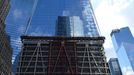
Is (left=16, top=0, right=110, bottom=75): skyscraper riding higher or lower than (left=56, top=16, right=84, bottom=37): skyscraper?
lower

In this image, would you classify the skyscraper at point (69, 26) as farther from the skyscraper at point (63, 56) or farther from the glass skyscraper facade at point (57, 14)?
the skyscraper at point (63, 56)

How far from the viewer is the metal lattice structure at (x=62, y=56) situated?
95.4 metres

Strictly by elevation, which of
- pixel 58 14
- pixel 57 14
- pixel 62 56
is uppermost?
pixel 58 14

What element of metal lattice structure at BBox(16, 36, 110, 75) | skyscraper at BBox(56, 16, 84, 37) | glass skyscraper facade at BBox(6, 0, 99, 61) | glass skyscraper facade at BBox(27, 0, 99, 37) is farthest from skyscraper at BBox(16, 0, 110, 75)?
skyscraper at BBox(56, 16, 84, 37)

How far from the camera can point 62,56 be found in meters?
99.8

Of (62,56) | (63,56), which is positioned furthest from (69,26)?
(62,56)

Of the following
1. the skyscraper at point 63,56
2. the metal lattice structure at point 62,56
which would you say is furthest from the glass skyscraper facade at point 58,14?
the metal lattice structure at point 62,56

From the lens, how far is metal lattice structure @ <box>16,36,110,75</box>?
9541cm

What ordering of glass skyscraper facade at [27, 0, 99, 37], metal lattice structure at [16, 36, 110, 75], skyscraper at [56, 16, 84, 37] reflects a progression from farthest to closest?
skyscraper at [56, 16, 84, 37]
glass skyscraper facade at [27, 0, 99, 37]
metal lattice structure at [16, 36, 110, 75]

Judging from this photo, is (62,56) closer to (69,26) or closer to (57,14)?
(69,26)

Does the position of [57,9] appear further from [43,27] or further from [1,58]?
[1,58]

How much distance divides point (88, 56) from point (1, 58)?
135 ft

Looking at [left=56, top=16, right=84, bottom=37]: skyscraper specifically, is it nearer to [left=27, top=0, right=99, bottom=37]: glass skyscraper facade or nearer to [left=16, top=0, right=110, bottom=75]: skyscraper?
[left=27, top=0, right=99, bottom=37]: glass skyscraper facade

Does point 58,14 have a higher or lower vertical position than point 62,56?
→ higher
